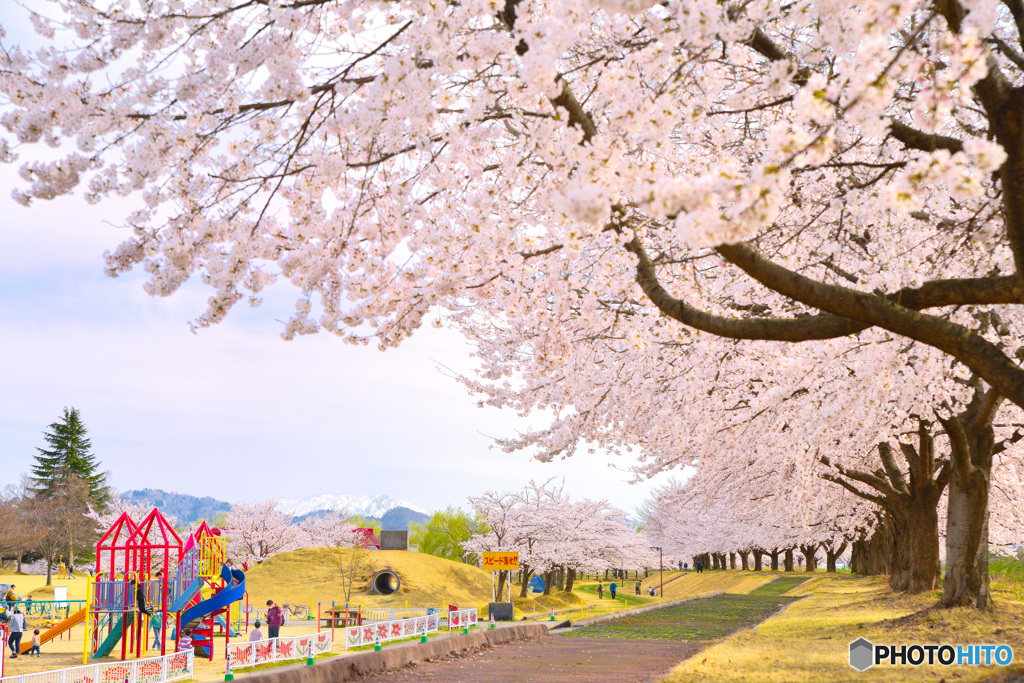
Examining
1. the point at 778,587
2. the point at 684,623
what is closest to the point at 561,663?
the point at 684,623

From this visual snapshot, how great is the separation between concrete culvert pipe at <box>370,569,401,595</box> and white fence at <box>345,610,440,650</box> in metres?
17.5

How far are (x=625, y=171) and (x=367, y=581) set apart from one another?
36.7 meters

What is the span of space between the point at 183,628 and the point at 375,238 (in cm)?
1344

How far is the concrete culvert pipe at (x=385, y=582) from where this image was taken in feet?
120

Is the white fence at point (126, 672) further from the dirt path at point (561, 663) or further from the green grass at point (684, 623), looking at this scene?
the green grass at point (684, 623)

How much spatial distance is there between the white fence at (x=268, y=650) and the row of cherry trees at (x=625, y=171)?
813cm

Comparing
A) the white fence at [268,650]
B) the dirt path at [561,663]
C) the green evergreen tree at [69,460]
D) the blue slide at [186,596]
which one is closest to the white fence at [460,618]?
the dirt path at [561,663]

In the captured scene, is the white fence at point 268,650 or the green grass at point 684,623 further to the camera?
the green grass at point 684,623

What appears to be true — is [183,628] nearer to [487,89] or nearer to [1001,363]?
[487,89]

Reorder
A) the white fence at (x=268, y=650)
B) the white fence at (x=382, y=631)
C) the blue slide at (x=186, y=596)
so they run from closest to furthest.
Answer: the white fence at (x=268, y=650) < the blue slide at (x=186, y=596) < the white fence at (x=382, y=631)

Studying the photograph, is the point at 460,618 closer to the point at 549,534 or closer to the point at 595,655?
the point at 595,655

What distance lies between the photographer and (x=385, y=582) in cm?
3712

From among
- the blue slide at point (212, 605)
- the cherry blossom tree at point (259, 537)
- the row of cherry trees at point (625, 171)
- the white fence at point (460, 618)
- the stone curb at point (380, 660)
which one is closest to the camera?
the row of cherry trees at point (625, 171)

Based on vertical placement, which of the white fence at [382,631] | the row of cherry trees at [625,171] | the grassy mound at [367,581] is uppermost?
the row of cherry trees at [625,171]
